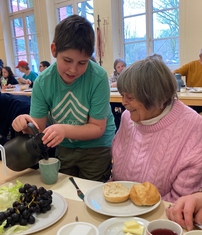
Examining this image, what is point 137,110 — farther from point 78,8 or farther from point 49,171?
point 78,8

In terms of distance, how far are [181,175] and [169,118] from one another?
0.25 metres

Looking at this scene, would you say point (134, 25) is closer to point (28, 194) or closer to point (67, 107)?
point (67, 107)

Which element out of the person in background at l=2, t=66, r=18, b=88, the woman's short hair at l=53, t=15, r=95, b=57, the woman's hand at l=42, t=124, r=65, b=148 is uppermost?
the woman's short hair at l=53, t=15, r=95, b=57

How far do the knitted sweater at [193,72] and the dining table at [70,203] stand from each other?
3855 mm

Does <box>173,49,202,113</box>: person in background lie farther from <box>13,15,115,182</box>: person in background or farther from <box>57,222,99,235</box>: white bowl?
<box>57,222,99,235</box>: white bowl

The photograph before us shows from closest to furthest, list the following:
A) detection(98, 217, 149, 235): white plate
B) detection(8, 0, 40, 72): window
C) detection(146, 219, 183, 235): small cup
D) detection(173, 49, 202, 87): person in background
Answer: detection(146, 219, 183, 235): small cup → detection(98, 217, 149, 235): white plate → detection(173, 49, 202, 87): person in background → detection(8, 0, 40, 72): window

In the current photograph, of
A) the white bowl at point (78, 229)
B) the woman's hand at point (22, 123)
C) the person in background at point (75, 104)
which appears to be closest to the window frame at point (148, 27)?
the person in background at point (75, 104)

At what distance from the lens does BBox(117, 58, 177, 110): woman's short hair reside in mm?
1144

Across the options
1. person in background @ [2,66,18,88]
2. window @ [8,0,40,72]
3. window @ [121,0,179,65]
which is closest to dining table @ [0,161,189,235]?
window @ [121,0,179,65]

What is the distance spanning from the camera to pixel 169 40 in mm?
5305

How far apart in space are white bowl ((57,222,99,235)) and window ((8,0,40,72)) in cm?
736

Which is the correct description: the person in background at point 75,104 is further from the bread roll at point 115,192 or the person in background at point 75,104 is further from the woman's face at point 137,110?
the bread roll at point 115,192

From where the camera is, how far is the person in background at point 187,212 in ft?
2.63

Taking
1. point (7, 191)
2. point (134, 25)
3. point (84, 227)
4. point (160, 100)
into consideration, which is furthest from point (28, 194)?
point (134, 25)
